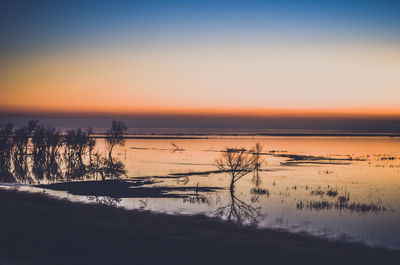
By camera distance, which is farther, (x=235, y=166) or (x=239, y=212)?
(x=235, y=166)

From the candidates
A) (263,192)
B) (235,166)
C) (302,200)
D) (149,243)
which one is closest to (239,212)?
(302,200)

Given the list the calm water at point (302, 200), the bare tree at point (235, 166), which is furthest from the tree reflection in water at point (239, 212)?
the bare tree at point (235, 166)

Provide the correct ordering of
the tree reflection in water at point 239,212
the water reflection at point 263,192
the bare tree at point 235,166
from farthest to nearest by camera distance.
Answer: the bare tree at point 235,166
the water reflection at point 263,192
the tree reflection in water at point 239,212

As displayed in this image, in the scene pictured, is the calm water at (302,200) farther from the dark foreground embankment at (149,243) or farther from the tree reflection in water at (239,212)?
the dark foreground embankment at (149,243)

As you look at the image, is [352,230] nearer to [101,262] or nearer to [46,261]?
[101,262]

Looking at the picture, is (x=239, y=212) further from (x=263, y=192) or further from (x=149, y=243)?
(x=149, y=243)

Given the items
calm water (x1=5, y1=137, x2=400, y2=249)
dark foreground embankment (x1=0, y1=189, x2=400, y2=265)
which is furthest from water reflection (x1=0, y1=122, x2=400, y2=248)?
dark foreground embankment (x1=0, y1=189, x2=400, y2=265)

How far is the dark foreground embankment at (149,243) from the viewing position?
17.0 meters

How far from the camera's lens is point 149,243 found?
19344 millimetres

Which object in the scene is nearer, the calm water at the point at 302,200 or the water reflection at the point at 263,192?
the calm water at the point at 302,200

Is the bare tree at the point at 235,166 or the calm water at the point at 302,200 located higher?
the bare tree at the point at 235,166

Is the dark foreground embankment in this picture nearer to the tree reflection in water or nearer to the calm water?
the tree reflection in water

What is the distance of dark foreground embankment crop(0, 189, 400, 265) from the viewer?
55.9 ft

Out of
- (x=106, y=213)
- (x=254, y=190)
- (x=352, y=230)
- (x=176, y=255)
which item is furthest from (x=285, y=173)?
(x=176, y=255)
